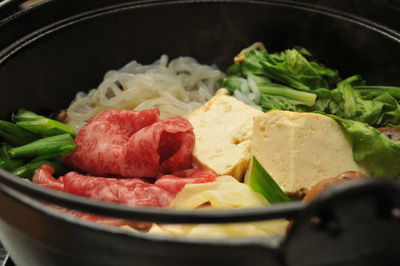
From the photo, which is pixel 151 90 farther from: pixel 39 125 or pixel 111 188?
pixel 111 188

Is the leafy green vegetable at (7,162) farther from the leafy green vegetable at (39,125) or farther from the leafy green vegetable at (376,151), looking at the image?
the leafy green vegetable at (376,151)

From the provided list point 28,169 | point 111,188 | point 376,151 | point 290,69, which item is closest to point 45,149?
point 28,169

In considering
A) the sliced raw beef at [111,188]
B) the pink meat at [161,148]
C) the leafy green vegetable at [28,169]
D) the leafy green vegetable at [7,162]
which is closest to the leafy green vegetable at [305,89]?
the pink meat at [161,148]

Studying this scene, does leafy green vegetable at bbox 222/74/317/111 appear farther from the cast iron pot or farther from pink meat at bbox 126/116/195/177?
pink meat at bbox 126/116/195/177

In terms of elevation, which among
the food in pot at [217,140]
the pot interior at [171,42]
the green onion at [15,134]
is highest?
the pot interior at [171,42]

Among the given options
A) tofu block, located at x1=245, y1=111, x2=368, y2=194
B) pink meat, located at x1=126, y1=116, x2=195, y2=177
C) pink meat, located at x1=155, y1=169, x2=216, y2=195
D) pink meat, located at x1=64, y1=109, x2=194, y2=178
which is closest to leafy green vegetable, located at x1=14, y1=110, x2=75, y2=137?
pink meat, located at x1=64, y1=109, x2=194, y2=178
